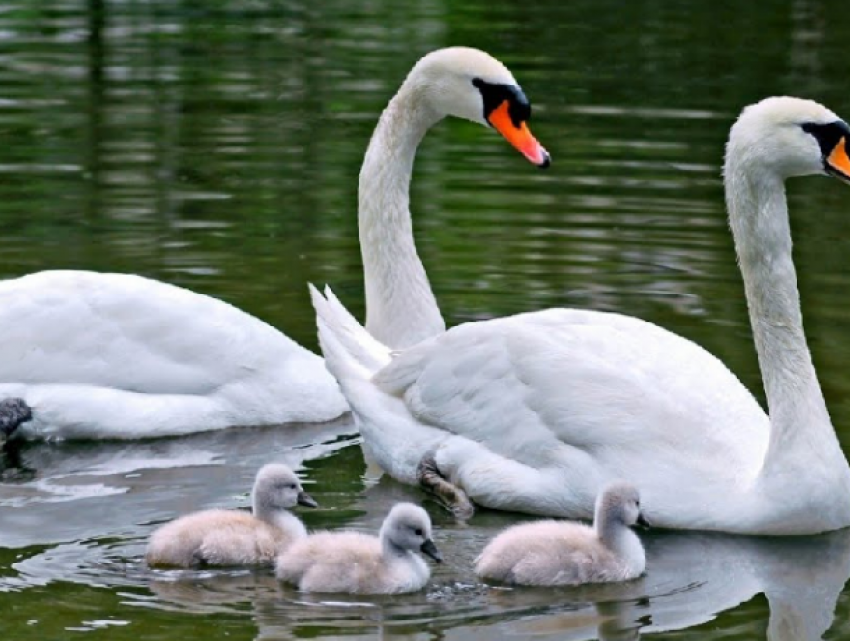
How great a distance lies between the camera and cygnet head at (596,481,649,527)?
28.6ft

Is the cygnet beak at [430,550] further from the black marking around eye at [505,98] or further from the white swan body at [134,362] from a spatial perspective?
the black marking around eye at [505,98]

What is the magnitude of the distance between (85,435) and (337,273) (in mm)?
3332

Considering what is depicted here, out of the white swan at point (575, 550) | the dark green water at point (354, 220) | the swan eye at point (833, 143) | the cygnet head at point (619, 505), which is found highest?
the swan eye at point (833, 143)

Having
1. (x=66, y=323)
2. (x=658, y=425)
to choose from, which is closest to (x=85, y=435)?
(x=66, y=323)

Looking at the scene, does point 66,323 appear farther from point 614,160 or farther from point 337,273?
point 614,160

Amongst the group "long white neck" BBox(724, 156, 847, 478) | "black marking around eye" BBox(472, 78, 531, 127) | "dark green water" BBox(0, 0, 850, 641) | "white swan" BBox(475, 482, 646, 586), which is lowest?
"dark green water" BBox(0, 0, 850, 641)

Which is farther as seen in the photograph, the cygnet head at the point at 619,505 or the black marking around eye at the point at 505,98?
the black marking around eye at the point at 505,98

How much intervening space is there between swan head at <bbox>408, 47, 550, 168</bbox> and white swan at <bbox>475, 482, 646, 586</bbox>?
334 centimetres

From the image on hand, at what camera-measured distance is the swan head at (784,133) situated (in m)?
9.41

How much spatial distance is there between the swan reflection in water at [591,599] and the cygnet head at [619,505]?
0.83ft

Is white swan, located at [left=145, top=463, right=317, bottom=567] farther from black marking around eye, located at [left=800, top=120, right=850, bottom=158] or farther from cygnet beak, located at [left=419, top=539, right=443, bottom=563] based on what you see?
black marking around eye, located at [left=800, top=120, right=850, bottom=158]

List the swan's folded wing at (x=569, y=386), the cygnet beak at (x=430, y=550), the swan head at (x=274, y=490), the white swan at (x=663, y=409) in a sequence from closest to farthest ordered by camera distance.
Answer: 1. the cygnet beak at (x=430, y=550)
2. the swan head at (x=274, y=490)
3. the white swan at (x=663, y=409)
4. the swan's folded wing at (x=569, y=386)

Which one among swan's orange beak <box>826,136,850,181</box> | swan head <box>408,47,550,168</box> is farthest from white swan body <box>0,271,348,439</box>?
swan's orange beak <box>826,136,850,181</box>

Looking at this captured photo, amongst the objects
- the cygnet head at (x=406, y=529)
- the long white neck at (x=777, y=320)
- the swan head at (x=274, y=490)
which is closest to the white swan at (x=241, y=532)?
the swan head at (x=274, y=490)
